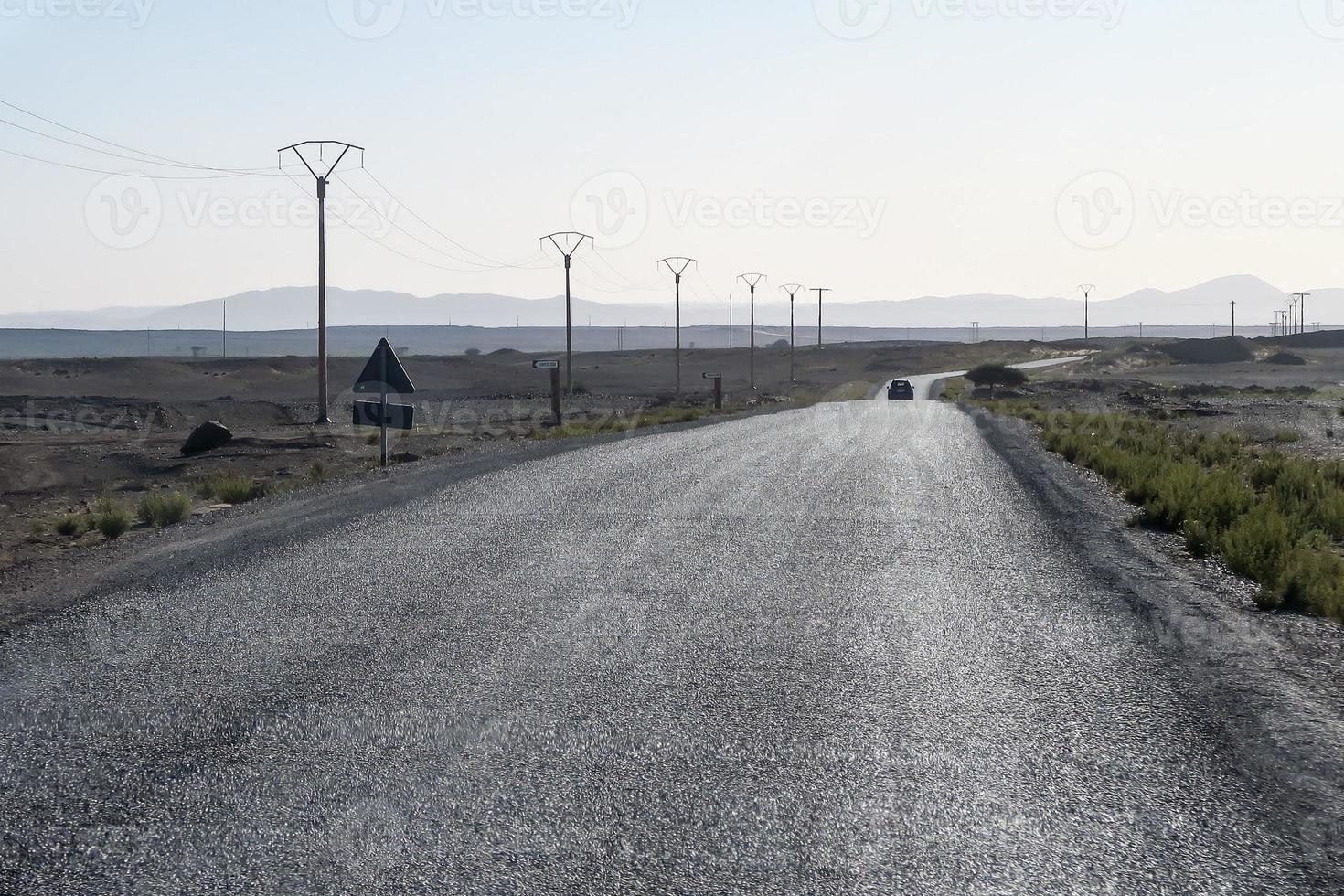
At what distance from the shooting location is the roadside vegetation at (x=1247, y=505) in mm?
11383

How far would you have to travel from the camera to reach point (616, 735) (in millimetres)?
6691

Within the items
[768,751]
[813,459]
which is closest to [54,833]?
[768,751]

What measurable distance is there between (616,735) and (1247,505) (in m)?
12.7

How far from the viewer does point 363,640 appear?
29.4 ft

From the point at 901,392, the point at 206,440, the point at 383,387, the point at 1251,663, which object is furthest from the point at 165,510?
the point at 901,392

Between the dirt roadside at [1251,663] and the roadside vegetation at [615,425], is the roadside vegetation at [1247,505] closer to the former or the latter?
the dirt roadside at [1251,663]

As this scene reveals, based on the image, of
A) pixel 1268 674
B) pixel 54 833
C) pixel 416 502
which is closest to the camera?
pixel 54 833

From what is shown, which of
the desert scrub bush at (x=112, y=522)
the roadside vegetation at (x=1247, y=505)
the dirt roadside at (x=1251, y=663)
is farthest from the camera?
the desert scrub bush at (x=112, y=522)

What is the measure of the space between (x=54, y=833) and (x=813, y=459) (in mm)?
20115

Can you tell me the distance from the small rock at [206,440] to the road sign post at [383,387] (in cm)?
1039

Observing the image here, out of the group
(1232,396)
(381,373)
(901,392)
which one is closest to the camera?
(381,373)

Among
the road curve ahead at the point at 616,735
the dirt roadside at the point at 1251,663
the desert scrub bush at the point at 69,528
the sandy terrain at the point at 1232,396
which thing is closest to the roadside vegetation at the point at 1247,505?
the dirt roadside at the point at 1251,663

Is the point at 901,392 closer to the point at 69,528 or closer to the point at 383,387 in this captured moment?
the point at 383,387

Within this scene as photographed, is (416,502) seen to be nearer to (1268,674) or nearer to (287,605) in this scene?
(287,605)
